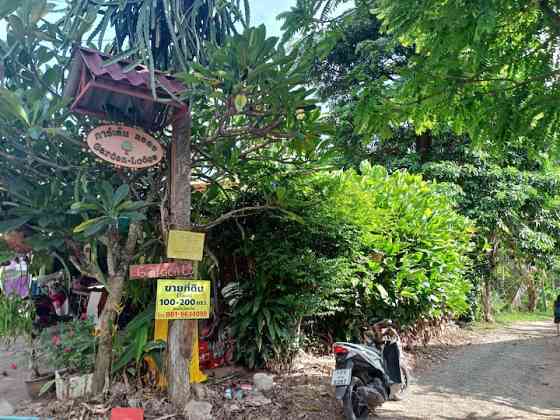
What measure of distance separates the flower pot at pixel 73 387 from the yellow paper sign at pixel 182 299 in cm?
107

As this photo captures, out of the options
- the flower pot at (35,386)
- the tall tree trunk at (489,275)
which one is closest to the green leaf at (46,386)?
the flower pot at (35,386)

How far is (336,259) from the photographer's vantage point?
492 centimetres

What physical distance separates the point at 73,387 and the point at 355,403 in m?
2.57

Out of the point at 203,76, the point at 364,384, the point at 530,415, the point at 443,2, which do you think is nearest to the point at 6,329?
the point at 203,76

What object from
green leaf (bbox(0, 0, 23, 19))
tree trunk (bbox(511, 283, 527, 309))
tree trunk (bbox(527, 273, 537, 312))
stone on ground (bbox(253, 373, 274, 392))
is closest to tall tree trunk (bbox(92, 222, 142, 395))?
stone on ground (bbox(253, 373, 274, 392))

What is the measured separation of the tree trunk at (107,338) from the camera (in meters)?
3.71

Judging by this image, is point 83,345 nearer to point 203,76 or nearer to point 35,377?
point 35,377

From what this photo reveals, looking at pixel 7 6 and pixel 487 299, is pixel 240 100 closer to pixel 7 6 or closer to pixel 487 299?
pixel 7 6

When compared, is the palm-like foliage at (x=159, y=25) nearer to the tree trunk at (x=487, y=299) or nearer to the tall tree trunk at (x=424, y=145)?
the tall tree trunk at (x=424, y=145)

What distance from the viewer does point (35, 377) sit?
4.17m

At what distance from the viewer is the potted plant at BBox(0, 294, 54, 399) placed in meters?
4.07

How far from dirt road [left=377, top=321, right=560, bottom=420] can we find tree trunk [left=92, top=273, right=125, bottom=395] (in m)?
2.62

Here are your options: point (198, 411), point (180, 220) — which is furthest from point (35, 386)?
point (180, 220)

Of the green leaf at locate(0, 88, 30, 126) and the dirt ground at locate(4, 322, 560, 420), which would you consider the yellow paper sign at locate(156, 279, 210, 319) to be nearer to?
the dirt ground at locate(4, 322, 560, 420)
